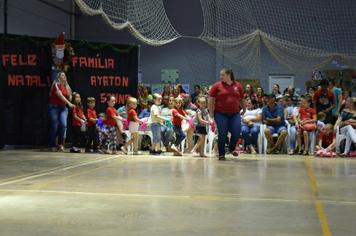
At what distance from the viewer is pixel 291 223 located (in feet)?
11.4

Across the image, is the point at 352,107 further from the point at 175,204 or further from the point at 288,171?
the point at 175,204

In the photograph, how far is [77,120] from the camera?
1065cm

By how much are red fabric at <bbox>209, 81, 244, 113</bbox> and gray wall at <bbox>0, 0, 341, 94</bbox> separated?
10302 mm

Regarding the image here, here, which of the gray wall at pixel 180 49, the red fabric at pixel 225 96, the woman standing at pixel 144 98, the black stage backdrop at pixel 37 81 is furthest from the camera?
the gray wall at pixel 180 49

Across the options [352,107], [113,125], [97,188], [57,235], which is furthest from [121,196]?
[352,107]

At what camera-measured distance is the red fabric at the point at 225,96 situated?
879 cm

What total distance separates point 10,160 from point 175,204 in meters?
5.04

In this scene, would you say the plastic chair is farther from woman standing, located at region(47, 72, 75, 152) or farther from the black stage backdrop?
woman standing, located at region(47, 72, 75, 152)

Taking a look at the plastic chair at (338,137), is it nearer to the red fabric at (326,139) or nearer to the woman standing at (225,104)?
the red fabric at (326,139)

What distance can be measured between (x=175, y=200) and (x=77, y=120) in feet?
21.9

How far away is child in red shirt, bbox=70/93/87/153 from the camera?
1053 centimetres

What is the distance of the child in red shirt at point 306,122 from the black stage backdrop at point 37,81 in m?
4.33

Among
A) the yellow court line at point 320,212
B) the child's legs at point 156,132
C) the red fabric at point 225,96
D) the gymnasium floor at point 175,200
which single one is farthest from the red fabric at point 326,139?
the yellow court line at point 320,212

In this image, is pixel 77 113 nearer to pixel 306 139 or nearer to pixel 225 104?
pixel 225 104
